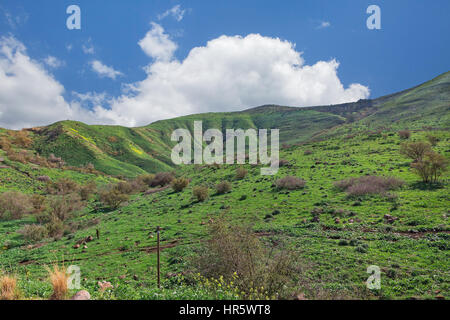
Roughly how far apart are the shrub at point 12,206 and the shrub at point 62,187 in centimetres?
1276

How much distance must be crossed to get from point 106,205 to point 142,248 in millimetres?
26771

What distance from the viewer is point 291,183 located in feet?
101

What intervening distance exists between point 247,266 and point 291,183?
24.1 metres

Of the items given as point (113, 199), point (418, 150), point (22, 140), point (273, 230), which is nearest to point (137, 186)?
point (113, 199)

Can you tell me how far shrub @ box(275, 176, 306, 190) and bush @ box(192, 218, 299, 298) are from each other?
2083cm

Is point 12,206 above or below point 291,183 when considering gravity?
below

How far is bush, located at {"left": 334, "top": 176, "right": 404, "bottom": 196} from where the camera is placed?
23625mm

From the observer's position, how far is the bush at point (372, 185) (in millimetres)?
23625

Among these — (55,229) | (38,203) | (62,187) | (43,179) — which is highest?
(43,179)

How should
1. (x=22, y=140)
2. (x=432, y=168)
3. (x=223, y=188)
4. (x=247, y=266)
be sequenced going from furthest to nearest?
(x=22, y=140) < (x=223, y=188) < (x=432, y=168) < (x=247, y=266)

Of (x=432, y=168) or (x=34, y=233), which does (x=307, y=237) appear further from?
(x=34, y=233)

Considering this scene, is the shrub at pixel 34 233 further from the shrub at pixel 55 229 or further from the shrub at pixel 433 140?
the shrub at pixel 433 140
